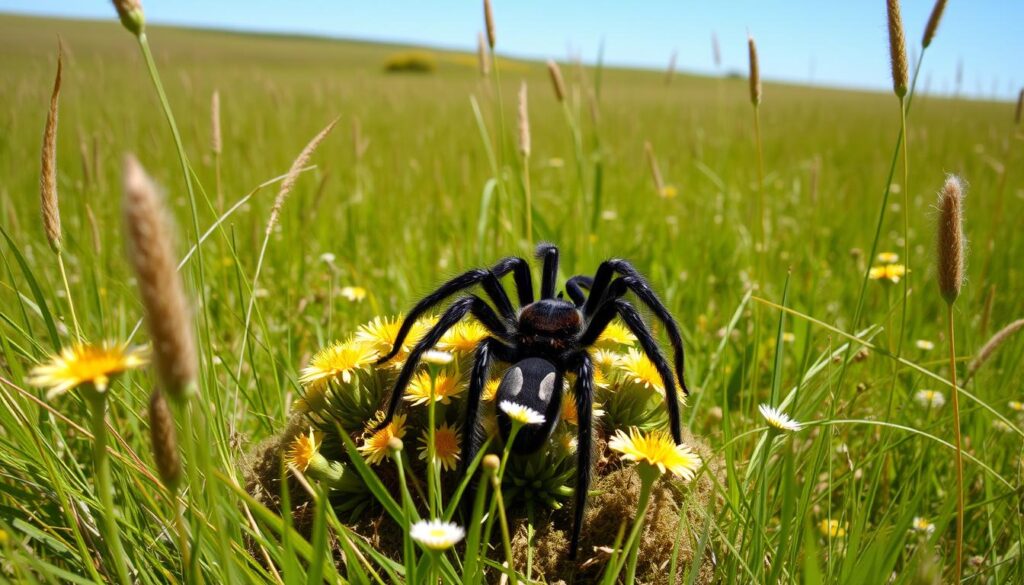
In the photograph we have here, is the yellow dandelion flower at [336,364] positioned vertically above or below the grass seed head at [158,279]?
below

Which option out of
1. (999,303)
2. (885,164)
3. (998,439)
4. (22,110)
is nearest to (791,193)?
(885,164)

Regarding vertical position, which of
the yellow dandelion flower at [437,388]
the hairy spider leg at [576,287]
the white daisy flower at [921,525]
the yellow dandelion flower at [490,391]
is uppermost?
the hairy spider leg at [576,287]

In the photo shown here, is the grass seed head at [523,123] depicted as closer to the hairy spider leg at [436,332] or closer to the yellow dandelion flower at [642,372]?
the hairy spider leg at [436,332]

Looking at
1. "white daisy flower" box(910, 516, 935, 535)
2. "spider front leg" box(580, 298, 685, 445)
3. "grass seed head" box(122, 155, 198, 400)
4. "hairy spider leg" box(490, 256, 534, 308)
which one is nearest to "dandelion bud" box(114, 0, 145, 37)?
"grass seed head" box(122, 155, 198, 400)

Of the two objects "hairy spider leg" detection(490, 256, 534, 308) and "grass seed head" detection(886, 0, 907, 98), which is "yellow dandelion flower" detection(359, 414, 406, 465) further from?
"grass seed head" detection(886, 0, 907, 98)

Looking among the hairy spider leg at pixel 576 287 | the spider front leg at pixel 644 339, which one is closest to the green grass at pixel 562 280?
the spider front leg at pixel 644 339
